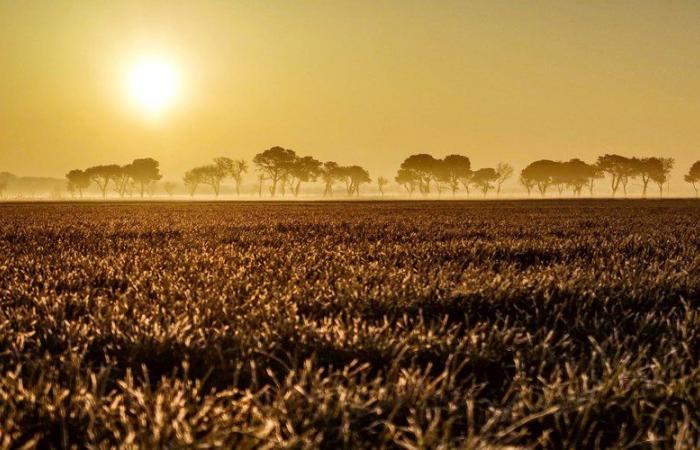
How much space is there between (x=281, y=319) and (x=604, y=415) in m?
1.99

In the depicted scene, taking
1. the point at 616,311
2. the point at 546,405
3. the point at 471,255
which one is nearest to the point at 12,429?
the point at 546,405

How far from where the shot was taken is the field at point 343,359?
2.07m

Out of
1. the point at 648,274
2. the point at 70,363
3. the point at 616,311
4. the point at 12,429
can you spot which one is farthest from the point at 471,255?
A: the point at 12,429

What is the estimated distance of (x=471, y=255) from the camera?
26.7 ft

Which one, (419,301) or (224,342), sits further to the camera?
(419,301)

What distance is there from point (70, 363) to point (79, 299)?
2027mm

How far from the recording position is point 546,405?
2.34 m

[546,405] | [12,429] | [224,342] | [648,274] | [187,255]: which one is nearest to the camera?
[12,429]

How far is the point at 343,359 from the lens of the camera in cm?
309

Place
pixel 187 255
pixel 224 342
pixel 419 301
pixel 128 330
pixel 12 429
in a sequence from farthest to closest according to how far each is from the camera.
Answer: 1. pixel 187 255
2. pixel 419 301
3. pixel 128 330
4. pixel 224 342
5. pixel 12 429

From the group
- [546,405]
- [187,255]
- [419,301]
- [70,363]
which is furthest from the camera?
[187,255]

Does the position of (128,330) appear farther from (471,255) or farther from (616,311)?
(471,255)

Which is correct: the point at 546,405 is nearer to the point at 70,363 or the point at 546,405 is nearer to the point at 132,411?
the point at 132,411

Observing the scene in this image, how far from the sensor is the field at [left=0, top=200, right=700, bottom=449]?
6.79 feet
